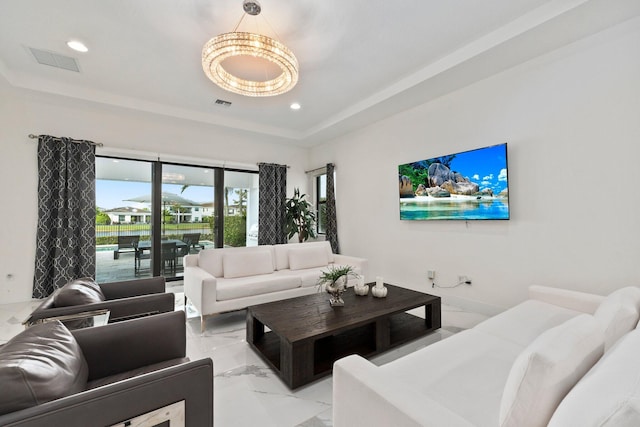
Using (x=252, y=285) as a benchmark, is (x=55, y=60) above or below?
above

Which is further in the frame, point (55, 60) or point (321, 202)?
point (321, 202)

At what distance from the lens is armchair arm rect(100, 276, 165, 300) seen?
2213mm

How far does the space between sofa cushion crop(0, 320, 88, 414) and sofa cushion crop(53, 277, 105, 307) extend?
0.61 m

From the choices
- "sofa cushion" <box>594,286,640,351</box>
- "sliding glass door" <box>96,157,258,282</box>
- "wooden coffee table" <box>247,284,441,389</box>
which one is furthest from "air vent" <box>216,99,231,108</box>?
"sofa cushion" <box>594,286,640,351</box>

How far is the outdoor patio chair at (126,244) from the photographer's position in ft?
14.4

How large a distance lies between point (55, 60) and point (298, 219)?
13.1 feet

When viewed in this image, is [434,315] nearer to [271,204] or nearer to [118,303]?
[118,303]

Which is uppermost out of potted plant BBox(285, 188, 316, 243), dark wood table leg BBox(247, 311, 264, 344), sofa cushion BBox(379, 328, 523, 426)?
potted plant BBox(285, 188, 316, 243)

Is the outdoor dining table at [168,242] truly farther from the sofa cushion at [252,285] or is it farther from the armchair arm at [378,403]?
the armchair arm at [378,403]

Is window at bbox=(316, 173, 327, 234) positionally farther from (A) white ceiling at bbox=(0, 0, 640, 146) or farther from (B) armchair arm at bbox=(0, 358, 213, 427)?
(B) armchair arm at bbox=(0, 358, 213, 427)

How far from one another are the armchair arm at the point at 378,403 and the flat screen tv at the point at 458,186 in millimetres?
2627

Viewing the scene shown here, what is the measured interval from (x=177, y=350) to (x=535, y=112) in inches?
146

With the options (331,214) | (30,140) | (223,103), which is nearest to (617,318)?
(331,214)

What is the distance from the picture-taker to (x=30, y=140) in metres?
3.71
